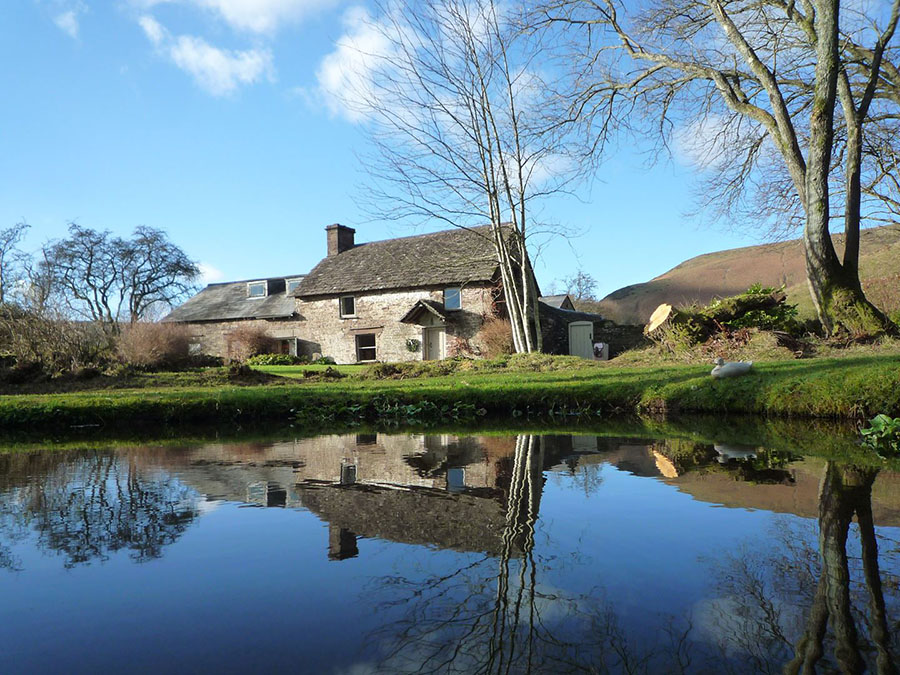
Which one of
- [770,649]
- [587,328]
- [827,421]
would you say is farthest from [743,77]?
[770,649]

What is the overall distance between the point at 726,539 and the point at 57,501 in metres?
4.38

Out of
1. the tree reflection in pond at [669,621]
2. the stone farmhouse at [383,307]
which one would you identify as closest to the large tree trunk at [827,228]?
the tree reflection in pond at [669,621]

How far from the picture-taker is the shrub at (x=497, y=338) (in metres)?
22.2

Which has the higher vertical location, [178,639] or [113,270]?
[113,270]

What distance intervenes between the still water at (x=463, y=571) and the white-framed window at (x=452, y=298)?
20.7 metres

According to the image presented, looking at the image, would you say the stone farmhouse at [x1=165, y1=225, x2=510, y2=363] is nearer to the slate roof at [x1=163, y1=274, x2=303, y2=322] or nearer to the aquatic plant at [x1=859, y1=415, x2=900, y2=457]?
the slate roof at [x1=163, y1=274, x2=303, y2=322]

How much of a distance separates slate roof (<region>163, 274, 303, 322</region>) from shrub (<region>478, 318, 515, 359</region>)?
12.0 m

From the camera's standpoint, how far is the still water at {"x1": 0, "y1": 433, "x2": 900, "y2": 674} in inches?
72.8

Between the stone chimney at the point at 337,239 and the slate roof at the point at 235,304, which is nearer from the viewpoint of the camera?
the slate roof at the point at 235,304

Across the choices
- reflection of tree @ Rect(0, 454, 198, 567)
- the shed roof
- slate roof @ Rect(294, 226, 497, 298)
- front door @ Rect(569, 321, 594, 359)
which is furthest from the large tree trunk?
the shed roof

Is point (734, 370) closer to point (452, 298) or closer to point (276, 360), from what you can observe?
point (452, 298)

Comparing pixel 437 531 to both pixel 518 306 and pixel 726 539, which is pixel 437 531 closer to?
pixel 726 539

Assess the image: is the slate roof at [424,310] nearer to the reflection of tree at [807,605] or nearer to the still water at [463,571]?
the still water at [463,571]

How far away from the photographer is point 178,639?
6.54 ft
